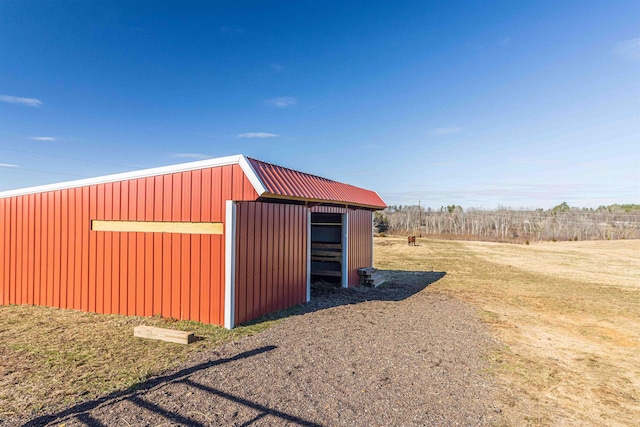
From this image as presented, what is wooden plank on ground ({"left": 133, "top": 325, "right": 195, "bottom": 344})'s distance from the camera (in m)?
5.26

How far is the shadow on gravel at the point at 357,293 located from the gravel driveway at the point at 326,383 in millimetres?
885

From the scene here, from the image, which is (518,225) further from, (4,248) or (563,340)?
(4,248)

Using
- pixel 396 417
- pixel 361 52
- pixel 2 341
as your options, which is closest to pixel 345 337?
pixel 396 417

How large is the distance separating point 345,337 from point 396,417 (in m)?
2.43

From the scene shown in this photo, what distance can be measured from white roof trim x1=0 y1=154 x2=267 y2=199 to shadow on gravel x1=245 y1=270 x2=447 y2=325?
2961mm

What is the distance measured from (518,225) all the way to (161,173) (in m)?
55.3

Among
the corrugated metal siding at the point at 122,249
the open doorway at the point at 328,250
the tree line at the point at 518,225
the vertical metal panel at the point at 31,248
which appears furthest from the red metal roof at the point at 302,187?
the tree line at the point at 518,225

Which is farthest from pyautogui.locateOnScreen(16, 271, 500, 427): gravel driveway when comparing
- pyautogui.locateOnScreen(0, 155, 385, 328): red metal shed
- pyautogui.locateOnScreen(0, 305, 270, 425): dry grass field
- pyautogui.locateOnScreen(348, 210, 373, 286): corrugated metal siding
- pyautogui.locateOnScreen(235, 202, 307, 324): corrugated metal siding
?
pyautogui.locateOnScreen(348, 210, 373, 286): corrugated metal siding

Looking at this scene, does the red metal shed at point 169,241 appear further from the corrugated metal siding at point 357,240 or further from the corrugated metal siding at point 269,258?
the corrugated metal siding at point 357,240

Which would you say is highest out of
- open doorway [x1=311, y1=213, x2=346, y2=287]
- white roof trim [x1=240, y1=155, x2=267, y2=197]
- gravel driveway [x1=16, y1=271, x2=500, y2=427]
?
white roof trim [x1=240, y1=155, x2=267, y2=197]

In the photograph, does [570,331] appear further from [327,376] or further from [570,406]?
[327,376]

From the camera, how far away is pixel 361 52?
1598 cm

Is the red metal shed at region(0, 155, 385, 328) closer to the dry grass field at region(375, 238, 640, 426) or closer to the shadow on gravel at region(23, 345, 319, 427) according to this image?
the shadow on gravel at region(23, 345, 319, 427)

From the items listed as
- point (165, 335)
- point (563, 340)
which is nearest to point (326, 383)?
point (165, 335)
